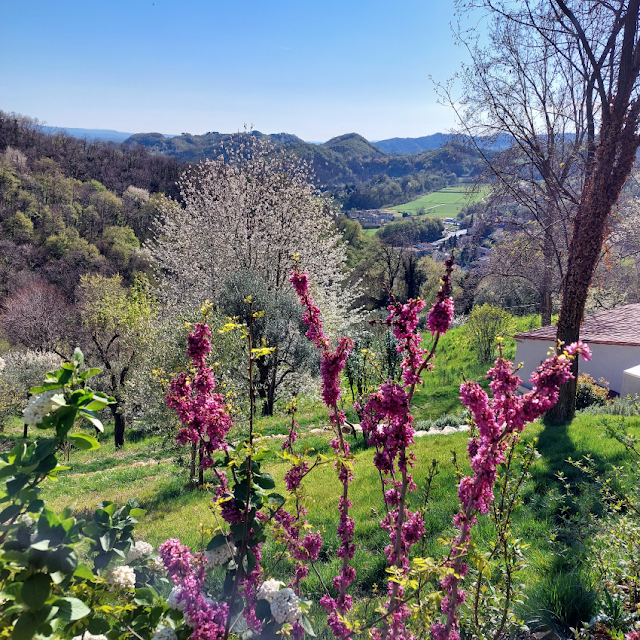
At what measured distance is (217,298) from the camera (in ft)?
49.1

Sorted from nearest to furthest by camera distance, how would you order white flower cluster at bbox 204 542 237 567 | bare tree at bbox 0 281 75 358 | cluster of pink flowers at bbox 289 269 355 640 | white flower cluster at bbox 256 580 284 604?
white flower cluster at bbox 256 580 284 604
white flower cluster at bbox 204 542 237 567
cluster of pink flowers at bbox 289 269 355 640
bare tree at bbox 0 281 75 358

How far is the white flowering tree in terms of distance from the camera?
55.1 feet

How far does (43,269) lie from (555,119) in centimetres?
4200

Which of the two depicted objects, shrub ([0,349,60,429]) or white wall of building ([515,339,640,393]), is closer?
white wall of building ([515,339,640,393])

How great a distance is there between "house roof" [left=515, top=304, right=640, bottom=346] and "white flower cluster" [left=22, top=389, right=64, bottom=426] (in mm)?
13057

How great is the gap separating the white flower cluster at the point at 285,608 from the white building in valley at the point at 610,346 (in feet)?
34.5

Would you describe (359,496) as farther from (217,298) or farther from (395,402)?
(217,298)

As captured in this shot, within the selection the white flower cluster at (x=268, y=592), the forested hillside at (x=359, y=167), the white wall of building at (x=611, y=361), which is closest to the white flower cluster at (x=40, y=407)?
the white flower cluster at (x=268, y=592)

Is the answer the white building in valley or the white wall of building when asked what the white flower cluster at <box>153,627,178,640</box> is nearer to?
the white building in valley

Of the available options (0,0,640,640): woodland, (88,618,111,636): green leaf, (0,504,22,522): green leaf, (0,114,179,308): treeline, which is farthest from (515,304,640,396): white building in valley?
(0,114,179,308): treeline

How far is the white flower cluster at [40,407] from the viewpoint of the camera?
3.91 ft

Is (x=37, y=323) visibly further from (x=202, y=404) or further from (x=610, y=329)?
(x=610, y=329)

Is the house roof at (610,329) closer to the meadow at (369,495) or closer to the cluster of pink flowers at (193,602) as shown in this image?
the meadow at (369,495)

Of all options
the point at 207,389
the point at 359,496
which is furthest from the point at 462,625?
the point at 359,496
